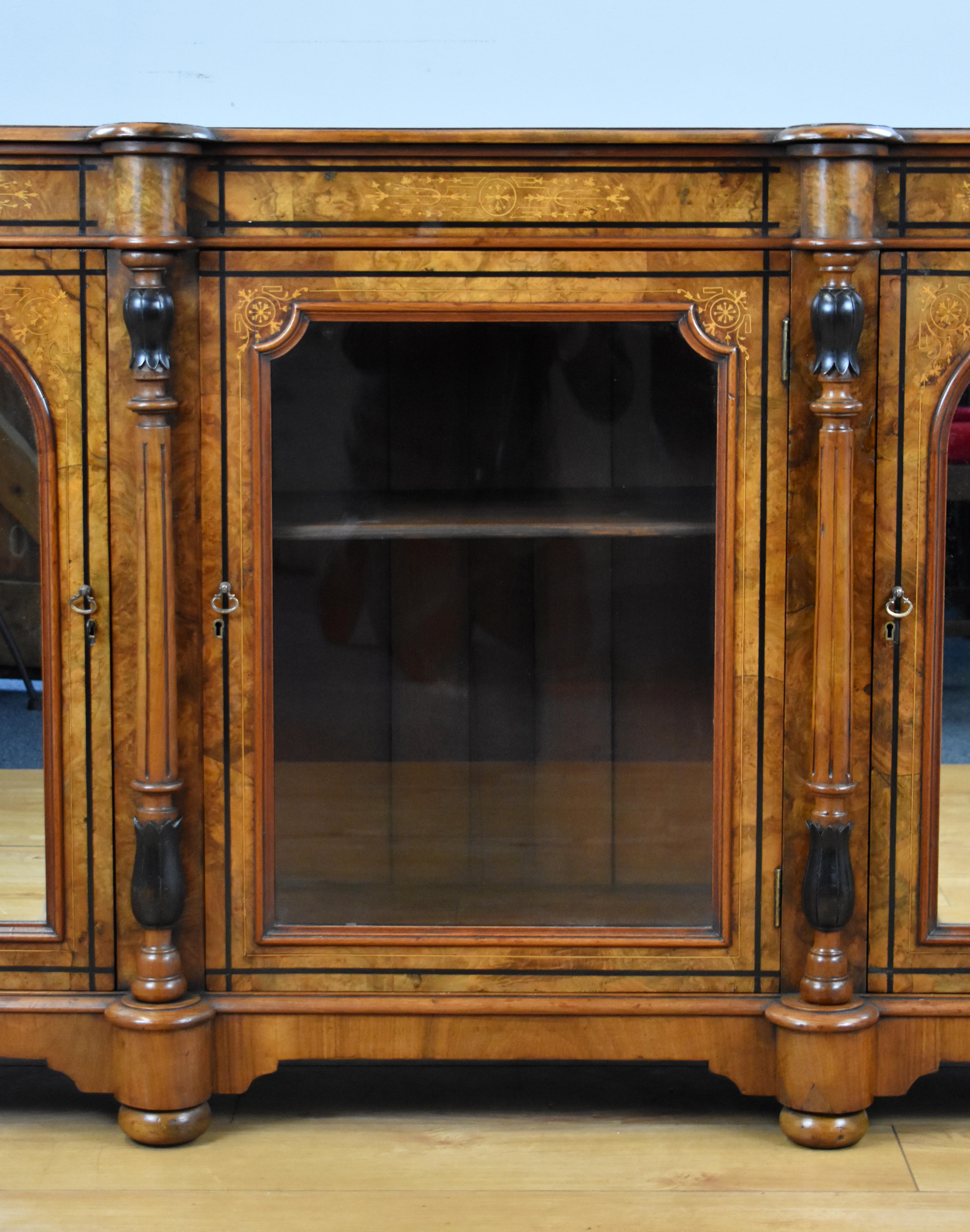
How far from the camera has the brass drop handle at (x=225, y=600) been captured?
57.6 inches

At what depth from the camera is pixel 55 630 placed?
4.84 feet

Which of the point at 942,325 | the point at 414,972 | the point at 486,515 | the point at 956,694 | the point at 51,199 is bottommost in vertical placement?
the point at 414,972

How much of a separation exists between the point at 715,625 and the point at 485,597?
238mm

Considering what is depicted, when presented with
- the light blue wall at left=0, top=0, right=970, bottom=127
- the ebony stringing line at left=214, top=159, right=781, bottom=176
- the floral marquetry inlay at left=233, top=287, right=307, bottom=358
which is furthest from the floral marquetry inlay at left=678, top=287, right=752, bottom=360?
the light blue wall at left=0, top=0, right=970, bottom=127

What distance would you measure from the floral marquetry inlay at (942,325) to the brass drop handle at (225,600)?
711 mm

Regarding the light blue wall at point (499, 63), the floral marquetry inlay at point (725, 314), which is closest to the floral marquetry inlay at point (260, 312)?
the floral marquetry inlay at point (725, 314)

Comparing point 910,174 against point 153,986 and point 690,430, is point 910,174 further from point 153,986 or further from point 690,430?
point 153,986

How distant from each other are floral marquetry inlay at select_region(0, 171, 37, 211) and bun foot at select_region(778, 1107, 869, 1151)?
46.2 inches

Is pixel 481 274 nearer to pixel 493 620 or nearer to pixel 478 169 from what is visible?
pixel 478 169

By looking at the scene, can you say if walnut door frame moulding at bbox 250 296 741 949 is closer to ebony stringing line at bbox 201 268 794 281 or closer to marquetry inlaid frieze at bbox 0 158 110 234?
ebony stringing line at bbox 201 268 794 281

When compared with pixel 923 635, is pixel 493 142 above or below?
above

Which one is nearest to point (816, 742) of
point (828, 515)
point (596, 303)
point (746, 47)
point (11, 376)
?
point (828, 515)

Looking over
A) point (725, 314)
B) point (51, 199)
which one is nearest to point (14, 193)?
point (51, 199)

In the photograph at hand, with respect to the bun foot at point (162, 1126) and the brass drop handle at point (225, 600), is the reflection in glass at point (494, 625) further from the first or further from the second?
the bun foot at point (162, 1126)
